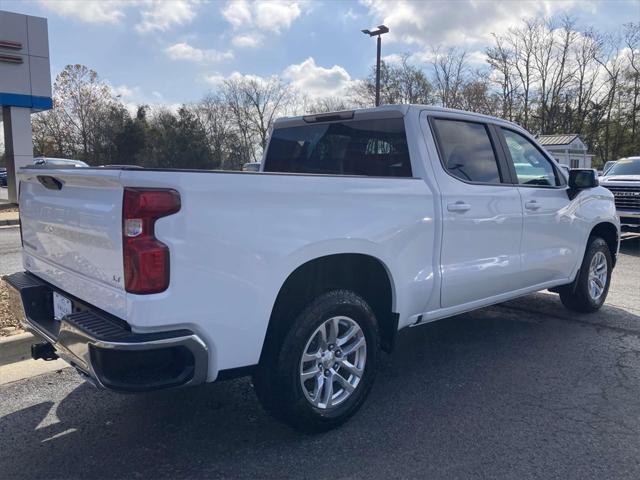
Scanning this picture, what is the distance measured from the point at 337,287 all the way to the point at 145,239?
1.29 m

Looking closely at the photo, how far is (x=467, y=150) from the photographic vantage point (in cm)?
420

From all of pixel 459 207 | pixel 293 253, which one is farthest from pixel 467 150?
pixel 293 253

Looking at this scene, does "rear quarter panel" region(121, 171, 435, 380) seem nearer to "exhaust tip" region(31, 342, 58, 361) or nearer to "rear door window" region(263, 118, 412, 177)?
"rear door window" region(263, 118, 412, 177)

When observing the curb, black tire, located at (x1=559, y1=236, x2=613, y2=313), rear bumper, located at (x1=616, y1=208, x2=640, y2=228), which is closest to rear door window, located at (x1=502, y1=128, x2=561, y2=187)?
black tire, located at (x1=559, y1=236, x2=613, y2=313)

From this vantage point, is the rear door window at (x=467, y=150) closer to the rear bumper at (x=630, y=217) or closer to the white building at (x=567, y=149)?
the rear bumper at (x=630, y=217)

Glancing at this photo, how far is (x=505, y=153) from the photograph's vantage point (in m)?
4.53

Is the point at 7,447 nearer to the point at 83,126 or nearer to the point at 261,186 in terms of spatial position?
the point at 261,186

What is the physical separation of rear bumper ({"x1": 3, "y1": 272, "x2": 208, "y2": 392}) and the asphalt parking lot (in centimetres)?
64

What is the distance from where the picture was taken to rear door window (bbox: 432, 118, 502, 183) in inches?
157

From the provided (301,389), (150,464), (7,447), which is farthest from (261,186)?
(7,447)

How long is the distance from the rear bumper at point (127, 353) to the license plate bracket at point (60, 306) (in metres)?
0.24

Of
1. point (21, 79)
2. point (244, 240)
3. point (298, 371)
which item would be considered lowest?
point (298, 371)

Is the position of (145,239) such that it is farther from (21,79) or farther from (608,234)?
(21,79)

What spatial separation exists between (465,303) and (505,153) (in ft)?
4.49
